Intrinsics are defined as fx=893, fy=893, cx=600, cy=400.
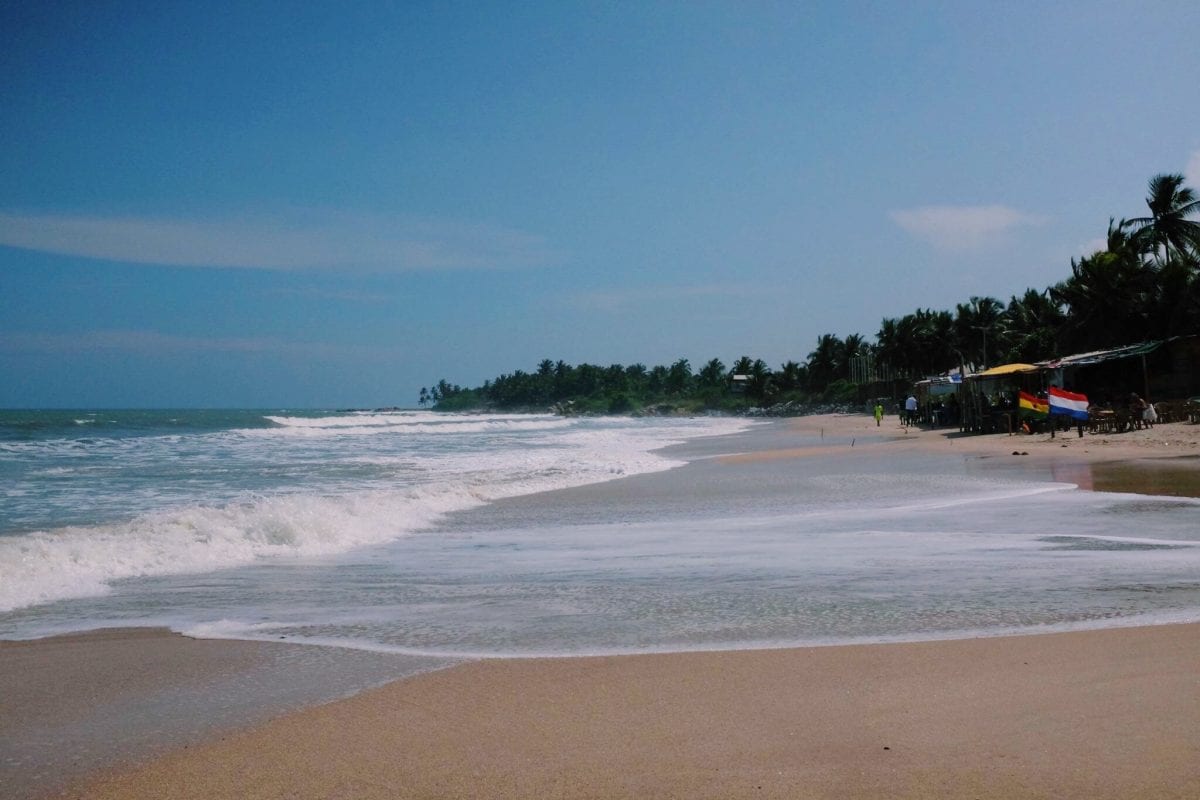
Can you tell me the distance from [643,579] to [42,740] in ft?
15.7

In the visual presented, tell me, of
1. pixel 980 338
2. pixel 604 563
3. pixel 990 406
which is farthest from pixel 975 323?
pixel 604 563

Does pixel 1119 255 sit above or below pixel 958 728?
above

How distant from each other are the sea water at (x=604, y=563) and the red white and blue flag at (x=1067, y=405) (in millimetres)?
10173

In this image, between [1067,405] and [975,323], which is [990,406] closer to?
[1067,405]

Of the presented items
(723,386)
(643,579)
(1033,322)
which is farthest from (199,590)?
(723,386)

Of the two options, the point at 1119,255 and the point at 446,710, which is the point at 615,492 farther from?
the point at 1119,255

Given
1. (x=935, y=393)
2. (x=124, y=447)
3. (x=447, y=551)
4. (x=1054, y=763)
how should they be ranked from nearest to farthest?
(x=1054, y=763) < (x=447, y=551) < (x=124, y=447) < (x=935, y=393)

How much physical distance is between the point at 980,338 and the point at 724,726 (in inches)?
3068

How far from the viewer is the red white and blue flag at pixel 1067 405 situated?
25438 millimetres

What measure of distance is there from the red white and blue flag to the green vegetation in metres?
14.5

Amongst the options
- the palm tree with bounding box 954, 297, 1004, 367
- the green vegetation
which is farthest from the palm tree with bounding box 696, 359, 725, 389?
the palm tree with bounding box 954, 297, 1004, 367

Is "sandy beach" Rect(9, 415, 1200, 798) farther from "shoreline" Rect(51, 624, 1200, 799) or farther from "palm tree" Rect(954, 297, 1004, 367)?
"palm tree" Rect(954, 297, 1004, 367)

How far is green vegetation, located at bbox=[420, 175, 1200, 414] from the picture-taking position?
3950 centimetres

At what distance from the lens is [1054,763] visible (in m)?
3.43
